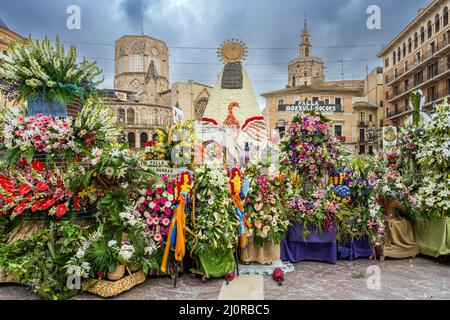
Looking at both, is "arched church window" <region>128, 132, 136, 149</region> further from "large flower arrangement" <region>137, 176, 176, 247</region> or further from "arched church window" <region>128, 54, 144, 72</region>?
"large flower arrangement" <region>137, 176, 176, 247</region>

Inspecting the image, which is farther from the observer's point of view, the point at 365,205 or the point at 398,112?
the point at 398,112

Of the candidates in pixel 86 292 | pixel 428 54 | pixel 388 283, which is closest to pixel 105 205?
pixel 86 292

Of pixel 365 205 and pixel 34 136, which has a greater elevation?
pixel 34 136

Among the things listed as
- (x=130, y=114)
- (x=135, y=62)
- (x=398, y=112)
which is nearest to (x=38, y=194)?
(x=398, y=112)

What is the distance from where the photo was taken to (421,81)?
33.0 meters

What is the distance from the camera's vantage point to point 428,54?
3095 centimetres

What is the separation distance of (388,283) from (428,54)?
33.3 m

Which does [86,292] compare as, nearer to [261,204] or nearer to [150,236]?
[150,236]

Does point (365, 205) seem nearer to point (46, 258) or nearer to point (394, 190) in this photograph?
point (394, 190)

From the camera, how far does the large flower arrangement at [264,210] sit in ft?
17.4

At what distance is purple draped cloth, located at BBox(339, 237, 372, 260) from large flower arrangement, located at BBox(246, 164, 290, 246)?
1.25 meters

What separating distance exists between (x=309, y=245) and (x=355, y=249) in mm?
890

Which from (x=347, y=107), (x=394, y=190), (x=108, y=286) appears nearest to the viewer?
(x=108, y=286)

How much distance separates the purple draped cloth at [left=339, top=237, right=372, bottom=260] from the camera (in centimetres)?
586
